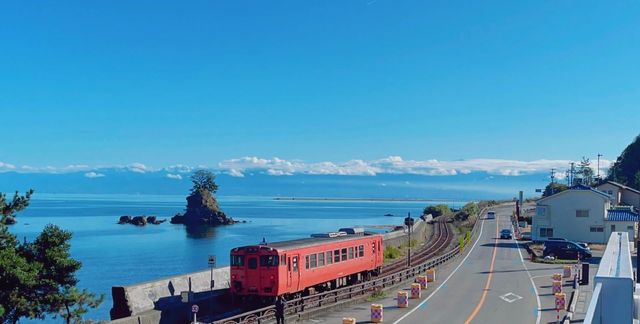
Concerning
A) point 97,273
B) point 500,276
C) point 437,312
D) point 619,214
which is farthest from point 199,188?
point 437,312

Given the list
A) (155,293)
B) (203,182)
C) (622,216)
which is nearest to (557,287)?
(155,293)

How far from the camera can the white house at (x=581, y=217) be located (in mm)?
57719

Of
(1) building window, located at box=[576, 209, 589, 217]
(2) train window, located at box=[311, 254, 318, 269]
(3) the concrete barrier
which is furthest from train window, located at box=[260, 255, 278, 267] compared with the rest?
(1) building window, located at box=[576, 209, 589, 217]

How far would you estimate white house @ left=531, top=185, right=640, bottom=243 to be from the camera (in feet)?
189

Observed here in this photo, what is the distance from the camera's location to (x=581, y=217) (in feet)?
194

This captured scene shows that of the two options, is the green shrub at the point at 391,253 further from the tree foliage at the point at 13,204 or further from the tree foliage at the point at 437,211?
the tree foliage at the point at 437,211

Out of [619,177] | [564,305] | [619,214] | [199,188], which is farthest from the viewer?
[199,188]

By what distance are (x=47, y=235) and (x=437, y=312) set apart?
47.4 ft

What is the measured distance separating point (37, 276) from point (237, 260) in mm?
7514

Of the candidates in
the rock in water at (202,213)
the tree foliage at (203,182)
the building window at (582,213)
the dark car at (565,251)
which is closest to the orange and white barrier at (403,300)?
the dark car at (565,251)

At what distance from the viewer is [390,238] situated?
59.2 m

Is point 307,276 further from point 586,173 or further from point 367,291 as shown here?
point 586,173

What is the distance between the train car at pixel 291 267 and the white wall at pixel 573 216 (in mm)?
34124

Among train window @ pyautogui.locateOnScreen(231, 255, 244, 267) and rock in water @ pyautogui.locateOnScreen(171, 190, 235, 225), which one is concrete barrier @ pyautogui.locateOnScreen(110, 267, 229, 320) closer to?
train window @ pyautogui.locateOnScreen(231, 255, 244, 267)
